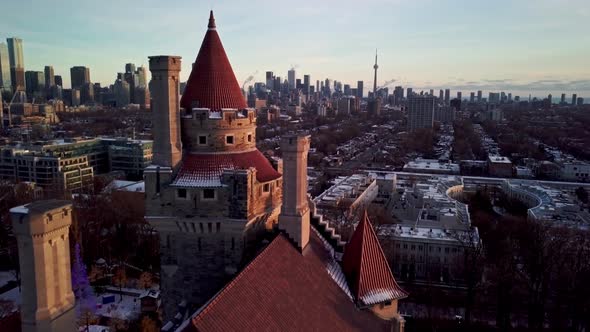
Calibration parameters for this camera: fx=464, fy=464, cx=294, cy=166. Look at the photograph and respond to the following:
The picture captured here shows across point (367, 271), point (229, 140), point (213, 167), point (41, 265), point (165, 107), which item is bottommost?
point (367, 271)

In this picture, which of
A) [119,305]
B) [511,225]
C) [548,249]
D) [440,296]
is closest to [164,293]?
[119,305]

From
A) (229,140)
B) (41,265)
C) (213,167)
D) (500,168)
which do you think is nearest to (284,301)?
(213,167)

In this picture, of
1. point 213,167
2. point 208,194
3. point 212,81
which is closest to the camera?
point 208,194

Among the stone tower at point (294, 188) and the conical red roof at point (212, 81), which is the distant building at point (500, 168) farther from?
the conical red roof at point (212, 81)

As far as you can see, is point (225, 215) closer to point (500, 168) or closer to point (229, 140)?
point (229, 140)

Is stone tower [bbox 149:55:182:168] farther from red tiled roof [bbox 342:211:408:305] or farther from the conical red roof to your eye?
red tiled roof [bbox 342:211:408:305]

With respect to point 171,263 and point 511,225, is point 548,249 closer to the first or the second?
point 511,225

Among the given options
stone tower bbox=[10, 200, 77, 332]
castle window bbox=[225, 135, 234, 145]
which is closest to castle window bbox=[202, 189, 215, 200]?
castle window bbox=[225, 135, 234, 145]
